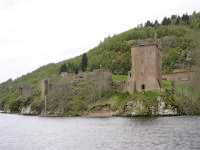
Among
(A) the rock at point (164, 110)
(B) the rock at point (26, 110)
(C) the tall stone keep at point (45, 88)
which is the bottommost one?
(A) the rock at point (164, 110)

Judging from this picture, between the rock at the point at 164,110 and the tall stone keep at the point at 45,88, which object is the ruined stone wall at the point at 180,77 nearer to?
the rock at the point at 164,110

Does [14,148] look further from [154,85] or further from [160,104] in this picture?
[154,85]

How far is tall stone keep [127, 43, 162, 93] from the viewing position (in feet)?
382

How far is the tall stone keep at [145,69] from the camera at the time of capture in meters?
116

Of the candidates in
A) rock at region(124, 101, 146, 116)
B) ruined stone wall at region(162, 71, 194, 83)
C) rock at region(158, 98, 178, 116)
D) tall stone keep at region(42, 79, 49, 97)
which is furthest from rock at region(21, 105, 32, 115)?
rock at region(158, 98, 178, 116)

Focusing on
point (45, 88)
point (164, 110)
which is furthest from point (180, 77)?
point (45, 88)

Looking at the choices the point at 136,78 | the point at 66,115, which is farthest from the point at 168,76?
the point at 66,115

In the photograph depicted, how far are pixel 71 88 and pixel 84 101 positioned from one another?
1355 centimetres

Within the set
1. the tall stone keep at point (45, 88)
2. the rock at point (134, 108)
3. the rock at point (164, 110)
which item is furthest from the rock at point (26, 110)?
the rock at point (164, 110)

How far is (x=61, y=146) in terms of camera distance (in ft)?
177

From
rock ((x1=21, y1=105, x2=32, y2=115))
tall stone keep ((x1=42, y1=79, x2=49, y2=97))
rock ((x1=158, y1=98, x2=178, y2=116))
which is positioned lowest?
rock ((x1=158, y1=98, x2=178, y2=116))

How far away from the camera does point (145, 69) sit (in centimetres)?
11781

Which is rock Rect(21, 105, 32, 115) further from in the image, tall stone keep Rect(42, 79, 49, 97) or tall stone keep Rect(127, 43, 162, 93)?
tall stone keep Rect(127, 43, 162, 93)

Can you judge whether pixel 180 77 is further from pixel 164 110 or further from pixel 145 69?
pixel 164 110
